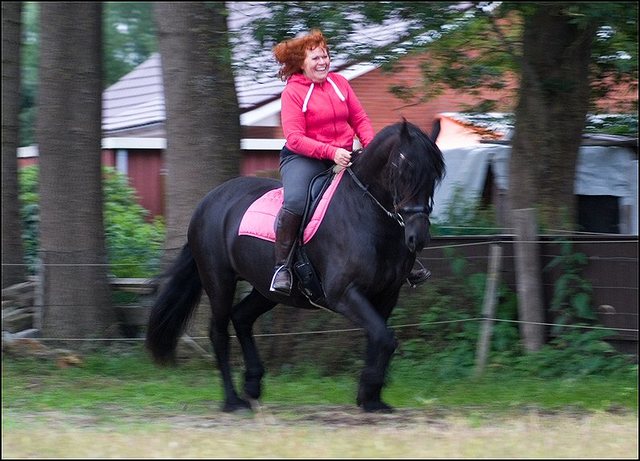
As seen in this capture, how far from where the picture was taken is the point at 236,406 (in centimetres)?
850

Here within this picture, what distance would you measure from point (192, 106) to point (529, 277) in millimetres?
3870

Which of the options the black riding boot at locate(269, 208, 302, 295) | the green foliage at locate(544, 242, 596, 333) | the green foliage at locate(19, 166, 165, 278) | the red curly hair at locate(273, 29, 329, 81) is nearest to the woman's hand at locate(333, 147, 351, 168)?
the black riding boot at locate(269, 208, 302, 295)

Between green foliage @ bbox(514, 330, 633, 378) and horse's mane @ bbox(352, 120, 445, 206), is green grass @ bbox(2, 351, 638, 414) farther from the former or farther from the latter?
horse's mane @ bbox(352, 120, 445, 206)

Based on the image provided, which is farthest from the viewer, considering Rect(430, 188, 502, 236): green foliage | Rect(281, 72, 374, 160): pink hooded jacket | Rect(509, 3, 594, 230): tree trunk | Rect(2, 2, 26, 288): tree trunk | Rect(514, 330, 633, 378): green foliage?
Rect(2, 2, 26, 288): tree trunk

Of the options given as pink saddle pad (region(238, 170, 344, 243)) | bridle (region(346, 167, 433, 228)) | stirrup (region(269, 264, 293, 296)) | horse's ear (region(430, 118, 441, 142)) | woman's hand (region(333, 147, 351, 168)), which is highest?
horse's ear (region(430, 118, 441, 142))

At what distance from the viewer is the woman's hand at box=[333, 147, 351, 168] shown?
797 centimetres

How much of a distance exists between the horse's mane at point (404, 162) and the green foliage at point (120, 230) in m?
4.42

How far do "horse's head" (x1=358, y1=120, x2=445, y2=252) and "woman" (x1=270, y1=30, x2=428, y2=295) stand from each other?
0.94 feet

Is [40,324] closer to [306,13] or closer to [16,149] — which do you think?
[16,149]

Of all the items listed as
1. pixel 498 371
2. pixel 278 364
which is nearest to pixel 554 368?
pixel 498 371

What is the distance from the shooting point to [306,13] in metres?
9.62

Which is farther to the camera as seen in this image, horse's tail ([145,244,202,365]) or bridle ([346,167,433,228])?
horse's tail ([145,244,202,365])

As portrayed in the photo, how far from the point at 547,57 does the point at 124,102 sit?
61.3ft

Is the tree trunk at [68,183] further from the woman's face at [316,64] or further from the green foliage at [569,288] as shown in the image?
the green foliage at [569,288]
